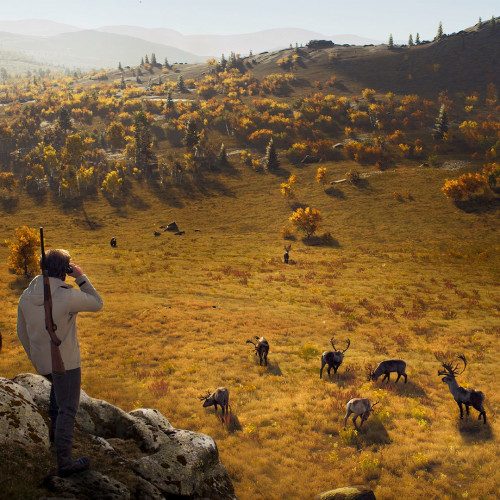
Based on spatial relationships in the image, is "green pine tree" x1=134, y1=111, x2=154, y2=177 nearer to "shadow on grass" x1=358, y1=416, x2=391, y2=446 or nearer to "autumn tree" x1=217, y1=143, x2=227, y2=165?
"autumn tree" x1=217, y1=143, x2=227, y2=165

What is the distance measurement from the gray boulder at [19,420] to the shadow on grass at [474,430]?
13.9 meters

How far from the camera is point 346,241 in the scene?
65.9 metres

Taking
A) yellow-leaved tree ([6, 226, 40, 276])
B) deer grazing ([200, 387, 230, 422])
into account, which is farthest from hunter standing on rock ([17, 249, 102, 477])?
yellow-leaved tree ([6, 226, 40, 276])

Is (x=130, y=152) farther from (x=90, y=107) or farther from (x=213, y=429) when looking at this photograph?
(x=213, y=429)

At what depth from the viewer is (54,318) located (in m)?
5.85

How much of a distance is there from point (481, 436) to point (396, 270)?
37839 millimetres

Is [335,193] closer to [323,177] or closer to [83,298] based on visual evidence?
[323,177]

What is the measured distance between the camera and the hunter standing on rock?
5.85 metres

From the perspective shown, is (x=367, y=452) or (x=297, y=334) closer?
(x=367, y=452)

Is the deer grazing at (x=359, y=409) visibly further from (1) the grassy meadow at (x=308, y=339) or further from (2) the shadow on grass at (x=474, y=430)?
A: (2) the shadow on grass at (x=474, y=430)

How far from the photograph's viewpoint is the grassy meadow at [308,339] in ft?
37.6

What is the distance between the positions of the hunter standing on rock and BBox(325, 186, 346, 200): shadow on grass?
8717 cm

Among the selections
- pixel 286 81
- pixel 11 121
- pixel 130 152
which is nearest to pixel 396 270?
pixel 130 152

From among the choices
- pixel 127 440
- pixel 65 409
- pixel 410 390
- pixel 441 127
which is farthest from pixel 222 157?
pixel 65 409
